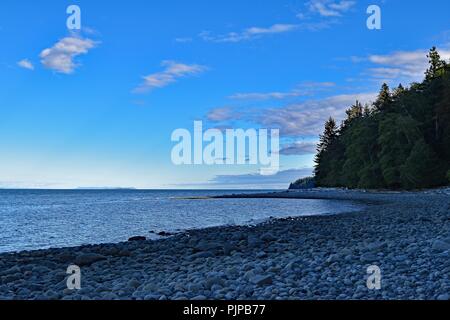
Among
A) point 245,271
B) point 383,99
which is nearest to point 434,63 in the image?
point 383,99

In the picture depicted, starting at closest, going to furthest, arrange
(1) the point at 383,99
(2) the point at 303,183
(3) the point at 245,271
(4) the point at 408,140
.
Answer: (3) the point at 245,271
(4) the point at 408,140
(1) the point at 383,99
(2) the point at 303,183

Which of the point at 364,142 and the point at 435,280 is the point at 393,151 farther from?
the point at 435,280

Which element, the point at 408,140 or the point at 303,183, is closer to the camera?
the point at 408,140

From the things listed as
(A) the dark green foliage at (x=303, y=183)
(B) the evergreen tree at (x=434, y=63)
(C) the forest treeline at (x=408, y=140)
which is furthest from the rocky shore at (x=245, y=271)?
(A) the dark green foliage at (x=303, y=183)

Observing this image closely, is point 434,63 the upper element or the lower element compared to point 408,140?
upper

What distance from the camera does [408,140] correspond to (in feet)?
195

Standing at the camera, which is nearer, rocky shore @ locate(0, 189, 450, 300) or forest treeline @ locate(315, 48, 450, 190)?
rocky shore @ locate(0, 189, 450, 300)

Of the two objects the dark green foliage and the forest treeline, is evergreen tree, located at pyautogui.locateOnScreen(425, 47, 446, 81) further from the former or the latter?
the dark green foliage

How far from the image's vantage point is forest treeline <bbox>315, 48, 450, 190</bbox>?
5650 cm

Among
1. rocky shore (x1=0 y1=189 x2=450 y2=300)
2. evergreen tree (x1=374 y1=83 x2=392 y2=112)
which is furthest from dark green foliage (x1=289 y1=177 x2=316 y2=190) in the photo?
rocky shore (x1=0 y1=189 x2=450 y2=300)

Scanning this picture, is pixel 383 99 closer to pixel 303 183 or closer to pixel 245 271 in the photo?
pixel 303 183

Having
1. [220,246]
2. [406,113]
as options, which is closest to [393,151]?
[406,113]
